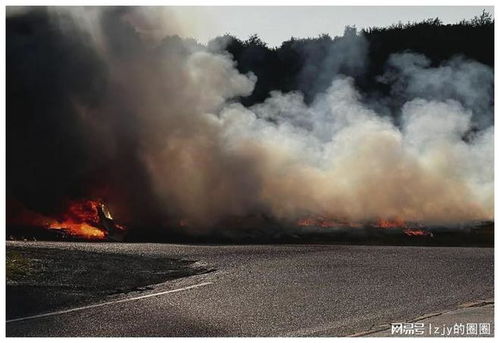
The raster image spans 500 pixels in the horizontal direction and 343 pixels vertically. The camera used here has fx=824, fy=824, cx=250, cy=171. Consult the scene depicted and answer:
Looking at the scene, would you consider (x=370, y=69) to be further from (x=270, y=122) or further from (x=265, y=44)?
(x=270, y=122)

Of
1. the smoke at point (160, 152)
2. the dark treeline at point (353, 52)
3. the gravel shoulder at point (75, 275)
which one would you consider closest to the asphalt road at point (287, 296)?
the gravel shoulder at point (75, 275)

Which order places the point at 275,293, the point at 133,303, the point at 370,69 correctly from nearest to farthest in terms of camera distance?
the point at 133,303 < the point at 275,293 < the point at 370,69

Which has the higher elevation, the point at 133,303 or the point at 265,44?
the point at 265,44

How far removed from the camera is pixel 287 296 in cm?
1020

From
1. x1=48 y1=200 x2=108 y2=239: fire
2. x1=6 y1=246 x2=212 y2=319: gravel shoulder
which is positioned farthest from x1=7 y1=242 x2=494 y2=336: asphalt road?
x1=48 y1=200 x2=108 y2=239: fire

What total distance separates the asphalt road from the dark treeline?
12146 mm

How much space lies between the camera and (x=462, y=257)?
14336 mm

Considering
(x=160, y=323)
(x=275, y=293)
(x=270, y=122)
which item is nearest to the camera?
(x=160, y=323)

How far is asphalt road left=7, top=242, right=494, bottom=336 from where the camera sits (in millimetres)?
8336

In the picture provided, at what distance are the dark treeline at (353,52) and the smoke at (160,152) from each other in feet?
17.0

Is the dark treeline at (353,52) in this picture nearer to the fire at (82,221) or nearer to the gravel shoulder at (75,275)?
the fire at (82,221)

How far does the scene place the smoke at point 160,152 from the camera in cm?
1975

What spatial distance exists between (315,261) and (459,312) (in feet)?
16.8

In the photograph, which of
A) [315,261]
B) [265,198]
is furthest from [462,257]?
[265,198]
